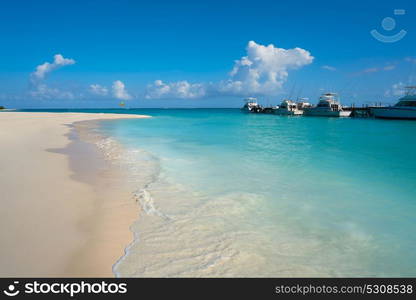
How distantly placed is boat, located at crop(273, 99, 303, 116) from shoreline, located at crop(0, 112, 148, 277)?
85.2 m

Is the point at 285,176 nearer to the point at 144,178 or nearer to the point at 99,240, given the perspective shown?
the point at 144,178

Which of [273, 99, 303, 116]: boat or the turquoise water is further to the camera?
[273, 99, 303, 116]: boat

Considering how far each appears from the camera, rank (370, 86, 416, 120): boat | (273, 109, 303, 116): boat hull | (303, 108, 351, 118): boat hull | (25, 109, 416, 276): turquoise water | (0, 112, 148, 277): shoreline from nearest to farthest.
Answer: (0, 112, 148, 277): shoreline
(25, 109, 416, 276): turquoise water
(370, 86, 416, 120): boat
(303, 108, 351, 118): boat hull
(273, 109, 303, 116): boat hull

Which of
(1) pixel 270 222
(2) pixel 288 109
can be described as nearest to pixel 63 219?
(1) pixel 270 222

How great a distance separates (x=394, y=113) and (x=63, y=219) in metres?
72.3

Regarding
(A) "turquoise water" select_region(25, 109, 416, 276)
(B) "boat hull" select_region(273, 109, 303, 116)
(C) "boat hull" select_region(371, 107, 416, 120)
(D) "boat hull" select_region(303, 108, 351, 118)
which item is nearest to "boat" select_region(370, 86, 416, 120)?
(C) "boat hull" select_region(371, 107, 416, 120)

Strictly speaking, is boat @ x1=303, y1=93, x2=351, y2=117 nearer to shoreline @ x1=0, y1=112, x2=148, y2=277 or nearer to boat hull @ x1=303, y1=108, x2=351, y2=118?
boat hull @ x1=303, y1=108, x2=351, y2=118

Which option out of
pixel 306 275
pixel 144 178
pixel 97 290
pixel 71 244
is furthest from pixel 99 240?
pixel 144 178

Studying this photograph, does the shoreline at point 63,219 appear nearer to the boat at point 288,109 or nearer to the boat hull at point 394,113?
the boat hull at point 394,113

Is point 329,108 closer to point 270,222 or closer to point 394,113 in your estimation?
point 394,113

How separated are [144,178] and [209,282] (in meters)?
6.58

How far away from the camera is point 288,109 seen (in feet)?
301

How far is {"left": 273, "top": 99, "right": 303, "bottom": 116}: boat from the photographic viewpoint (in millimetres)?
90062

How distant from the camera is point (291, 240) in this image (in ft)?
19.3
